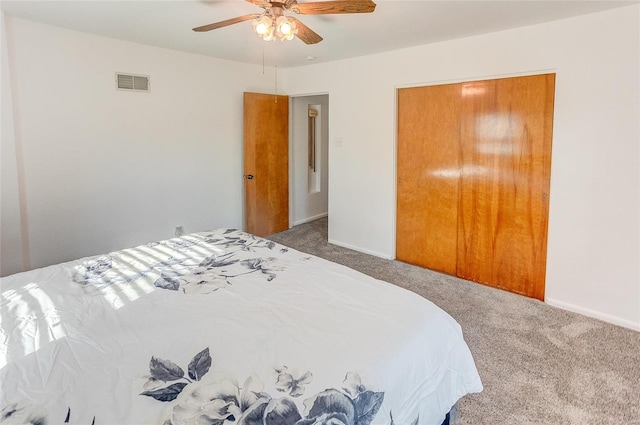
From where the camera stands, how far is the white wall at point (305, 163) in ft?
18.3

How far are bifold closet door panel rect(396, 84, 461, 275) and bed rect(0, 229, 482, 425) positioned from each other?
7.28ft

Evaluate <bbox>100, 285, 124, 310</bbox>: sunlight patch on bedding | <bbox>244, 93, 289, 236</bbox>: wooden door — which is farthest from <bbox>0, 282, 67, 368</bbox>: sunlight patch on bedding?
<bbox>244, 93, 289, 236</bbox>: wooden door

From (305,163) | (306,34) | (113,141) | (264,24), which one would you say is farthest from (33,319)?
(305,163)

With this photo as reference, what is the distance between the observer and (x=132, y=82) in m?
3.71

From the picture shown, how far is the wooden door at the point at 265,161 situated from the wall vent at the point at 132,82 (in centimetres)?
123

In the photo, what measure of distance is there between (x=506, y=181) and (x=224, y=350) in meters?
2.97

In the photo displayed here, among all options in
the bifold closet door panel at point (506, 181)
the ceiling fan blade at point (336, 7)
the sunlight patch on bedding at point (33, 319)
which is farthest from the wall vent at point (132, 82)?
the bifold closet door panel at point (506, 181)

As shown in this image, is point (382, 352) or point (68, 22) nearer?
point (382, 352)

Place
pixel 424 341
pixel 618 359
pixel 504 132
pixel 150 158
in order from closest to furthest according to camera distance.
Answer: pixel 424 341 < pixel 618 359 < pixel 504 132 < pixel 150 158

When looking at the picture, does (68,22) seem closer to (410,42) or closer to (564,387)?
(410,42)

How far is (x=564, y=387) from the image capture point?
6.93ft

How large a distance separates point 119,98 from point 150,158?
0.65m

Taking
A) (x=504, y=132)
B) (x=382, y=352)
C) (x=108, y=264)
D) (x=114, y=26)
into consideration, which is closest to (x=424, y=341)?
(x=382, y=352)

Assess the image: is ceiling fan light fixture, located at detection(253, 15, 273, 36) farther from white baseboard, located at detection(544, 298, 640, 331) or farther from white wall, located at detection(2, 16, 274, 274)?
white baseboard, located at detection(544, 298, 640, 331)
